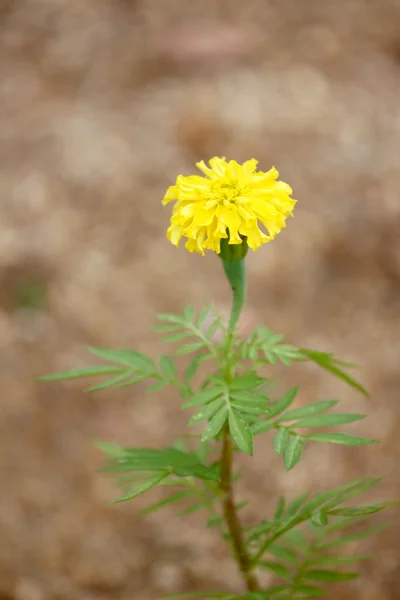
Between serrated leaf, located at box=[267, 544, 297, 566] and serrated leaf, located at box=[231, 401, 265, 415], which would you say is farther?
serrated leaf, located at box=[267, 544, 297, 566]

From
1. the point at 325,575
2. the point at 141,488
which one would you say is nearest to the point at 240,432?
the point at 141,488

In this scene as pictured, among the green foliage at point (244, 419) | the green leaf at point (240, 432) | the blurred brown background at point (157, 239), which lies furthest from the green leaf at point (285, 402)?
the blurred brown background at point (157, 239)

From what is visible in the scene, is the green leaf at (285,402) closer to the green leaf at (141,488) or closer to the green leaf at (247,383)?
the green leaf at (247,383)

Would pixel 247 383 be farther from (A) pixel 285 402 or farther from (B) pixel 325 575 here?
(B) pixel 325 575

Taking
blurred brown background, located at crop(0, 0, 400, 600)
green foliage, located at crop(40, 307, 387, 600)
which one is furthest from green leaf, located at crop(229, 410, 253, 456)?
blurred brown background, located at crop(0, 0, 400, 600)

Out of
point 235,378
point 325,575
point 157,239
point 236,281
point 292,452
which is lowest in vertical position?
point 325,575

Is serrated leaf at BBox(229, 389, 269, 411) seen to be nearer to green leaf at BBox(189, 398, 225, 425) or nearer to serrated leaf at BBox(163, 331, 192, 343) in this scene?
green leaf at BBox(189, 398, 225, 425)
